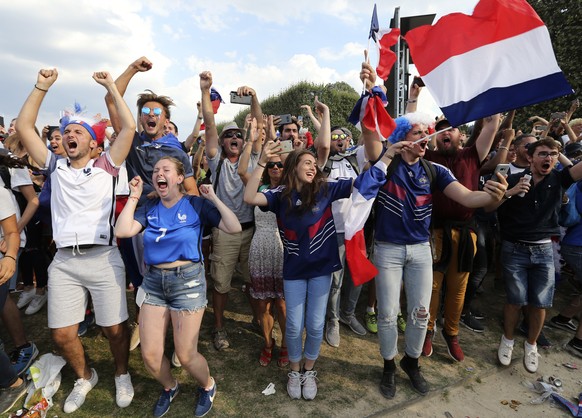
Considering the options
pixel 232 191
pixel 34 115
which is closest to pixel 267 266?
pixel 232 191

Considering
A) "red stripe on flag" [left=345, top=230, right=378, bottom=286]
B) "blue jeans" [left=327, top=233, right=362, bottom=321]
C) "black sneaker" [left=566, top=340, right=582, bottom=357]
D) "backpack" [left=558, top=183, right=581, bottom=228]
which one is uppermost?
"backpack" [left=558, top=183, right=581, bottom=228]

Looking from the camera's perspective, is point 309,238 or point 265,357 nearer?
point 309,238

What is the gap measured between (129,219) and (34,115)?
4.35 ft

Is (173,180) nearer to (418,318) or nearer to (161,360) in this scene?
(161,360)

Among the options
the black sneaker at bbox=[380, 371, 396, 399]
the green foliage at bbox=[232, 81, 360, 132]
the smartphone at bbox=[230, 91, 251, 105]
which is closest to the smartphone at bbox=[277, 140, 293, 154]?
the smartphone at bbox=[230, 91, 251, 105]

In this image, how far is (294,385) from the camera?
3.20 metres

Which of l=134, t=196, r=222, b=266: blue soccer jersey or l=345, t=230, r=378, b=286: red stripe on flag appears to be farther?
l=345, t=230, r=378, b=286: red stripe on flag

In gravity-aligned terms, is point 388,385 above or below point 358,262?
below

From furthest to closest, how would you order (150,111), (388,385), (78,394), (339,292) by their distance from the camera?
(339,292)
(150,111)
(388,385)
(78,394)

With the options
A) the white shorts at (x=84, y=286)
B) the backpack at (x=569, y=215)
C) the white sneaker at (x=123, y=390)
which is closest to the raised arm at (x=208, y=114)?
→ the white shorts at (x=84, y=286)

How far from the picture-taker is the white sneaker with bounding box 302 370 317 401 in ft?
10.3

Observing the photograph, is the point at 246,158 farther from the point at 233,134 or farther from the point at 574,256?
the point at 574,256

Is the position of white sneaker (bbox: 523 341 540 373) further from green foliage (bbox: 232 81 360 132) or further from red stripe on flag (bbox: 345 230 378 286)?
green foliage (bbox: 232 81 360 132)

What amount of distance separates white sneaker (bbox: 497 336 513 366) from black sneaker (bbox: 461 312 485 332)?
59cm
